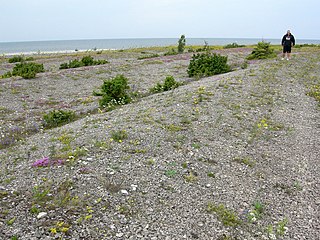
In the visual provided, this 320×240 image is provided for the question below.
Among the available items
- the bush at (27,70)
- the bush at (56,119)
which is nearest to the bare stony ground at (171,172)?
the bush at (56,119)

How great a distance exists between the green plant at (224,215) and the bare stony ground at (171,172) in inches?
1.2

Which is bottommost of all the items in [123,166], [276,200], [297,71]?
[276,200]

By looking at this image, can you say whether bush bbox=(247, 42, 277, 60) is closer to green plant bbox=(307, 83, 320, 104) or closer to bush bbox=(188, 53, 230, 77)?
bush bbox=(188, 53, 230, 77)

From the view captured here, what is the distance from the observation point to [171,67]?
113 ft

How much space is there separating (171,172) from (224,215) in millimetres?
2131

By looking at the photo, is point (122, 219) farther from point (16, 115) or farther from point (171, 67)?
point (171, 67)

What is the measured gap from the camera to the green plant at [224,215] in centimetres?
681

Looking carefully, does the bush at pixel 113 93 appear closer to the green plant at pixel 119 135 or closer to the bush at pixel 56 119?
the bush at pixel 56 119

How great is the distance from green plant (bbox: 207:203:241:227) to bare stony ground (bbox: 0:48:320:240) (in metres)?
0.03

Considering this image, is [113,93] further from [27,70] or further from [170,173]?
[27,70]

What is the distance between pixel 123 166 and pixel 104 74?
2297 cm

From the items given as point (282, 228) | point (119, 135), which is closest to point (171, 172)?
point (119, 135)

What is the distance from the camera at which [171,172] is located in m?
8.65

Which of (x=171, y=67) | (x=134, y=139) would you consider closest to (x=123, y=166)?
(x=134, y=139)
